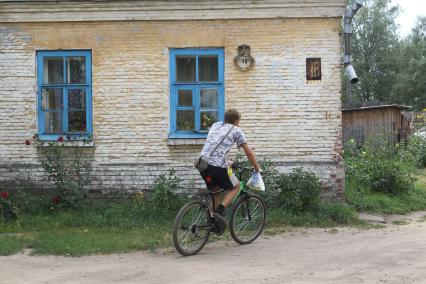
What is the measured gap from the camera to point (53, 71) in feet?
32.1

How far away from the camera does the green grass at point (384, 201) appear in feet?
31.8

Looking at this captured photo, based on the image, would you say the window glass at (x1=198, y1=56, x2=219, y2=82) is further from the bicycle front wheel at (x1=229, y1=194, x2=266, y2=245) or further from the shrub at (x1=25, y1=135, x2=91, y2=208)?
the bicycle front wheel at (x1=229, y1=194, x2=266, y2=245)

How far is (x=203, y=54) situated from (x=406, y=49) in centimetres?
4036

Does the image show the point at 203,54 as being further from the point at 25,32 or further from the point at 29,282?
the point at 29,282

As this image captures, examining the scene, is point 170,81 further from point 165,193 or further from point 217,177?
point 217,177

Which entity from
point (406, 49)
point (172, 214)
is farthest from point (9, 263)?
point (406, 49)

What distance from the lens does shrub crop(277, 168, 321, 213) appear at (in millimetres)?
8867

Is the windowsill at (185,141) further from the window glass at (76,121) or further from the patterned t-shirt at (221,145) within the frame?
the patterned t-shirt at (221,145)

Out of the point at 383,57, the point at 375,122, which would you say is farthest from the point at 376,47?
the point at 375,122

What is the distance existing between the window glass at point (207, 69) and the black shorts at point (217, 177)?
130 inches

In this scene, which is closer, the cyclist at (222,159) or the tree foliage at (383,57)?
the cyclist at (222,159)

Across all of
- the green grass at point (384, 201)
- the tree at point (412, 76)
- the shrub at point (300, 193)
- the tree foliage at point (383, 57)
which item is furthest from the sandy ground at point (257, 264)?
the tree foliage at point (383, 57)

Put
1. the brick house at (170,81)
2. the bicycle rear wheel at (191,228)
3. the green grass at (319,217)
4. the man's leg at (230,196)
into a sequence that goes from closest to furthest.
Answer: the bicycle rear wheel at (191,228) < the man's leg at (230,196) < the green grass at (319,217) < the brick house at (170,81)

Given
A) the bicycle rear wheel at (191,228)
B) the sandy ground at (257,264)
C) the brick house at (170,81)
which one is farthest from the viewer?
the brick house at (170,81)
